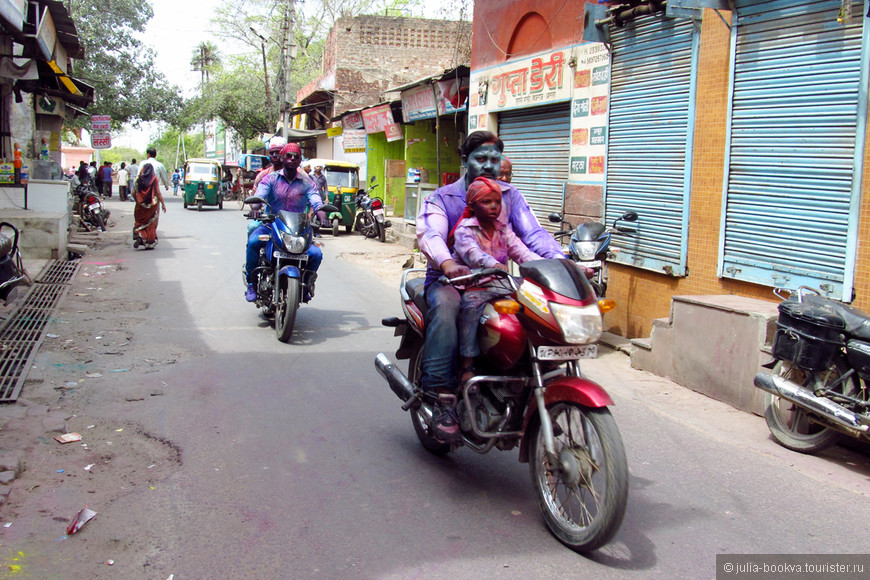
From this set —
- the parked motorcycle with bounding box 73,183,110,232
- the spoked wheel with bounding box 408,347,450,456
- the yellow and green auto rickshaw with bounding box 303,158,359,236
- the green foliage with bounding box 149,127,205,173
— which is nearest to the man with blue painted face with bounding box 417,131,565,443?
the spoked wheel with bounding box 408,347,450,456

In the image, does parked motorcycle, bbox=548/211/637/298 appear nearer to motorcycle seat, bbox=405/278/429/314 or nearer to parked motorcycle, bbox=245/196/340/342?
parked motorcycle, bbox=245/196/340/342

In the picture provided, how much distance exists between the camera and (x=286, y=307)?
24.3 ft

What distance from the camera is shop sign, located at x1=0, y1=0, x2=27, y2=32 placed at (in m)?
7.37

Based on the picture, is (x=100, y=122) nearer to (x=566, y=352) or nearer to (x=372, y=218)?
(x=372, y=218)

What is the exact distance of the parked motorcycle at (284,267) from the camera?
7430mm

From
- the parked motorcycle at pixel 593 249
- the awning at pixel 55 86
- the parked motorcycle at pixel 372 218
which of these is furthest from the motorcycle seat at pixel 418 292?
the parked motorcycle at pixel 372 218

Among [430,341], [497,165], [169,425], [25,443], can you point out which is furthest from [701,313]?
[25,443]

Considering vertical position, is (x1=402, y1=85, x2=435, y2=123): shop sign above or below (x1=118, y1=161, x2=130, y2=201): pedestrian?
above

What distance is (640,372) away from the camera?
7188mm

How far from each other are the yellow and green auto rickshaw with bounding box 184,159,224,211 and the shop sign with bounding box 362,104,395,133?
26.8ft

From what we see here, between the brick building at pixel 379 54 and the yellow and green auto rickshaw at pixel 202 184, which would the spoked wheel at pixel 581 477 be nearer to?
the brick building at pixel 379 54

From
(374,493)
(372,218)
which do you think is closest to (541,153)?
(374,493)

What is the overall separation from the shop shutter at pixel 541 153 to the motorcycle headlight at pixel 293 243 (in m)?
4.28

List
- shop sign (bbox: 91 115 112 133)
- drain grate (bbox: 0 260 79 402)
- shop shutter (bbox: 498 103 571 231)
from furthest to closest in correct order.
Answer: shop sign (bbox: 91 115 112 133)
shop shutter (bbox: 498 103 571 231)
drain grate (bbox: 0 260 79 402)
